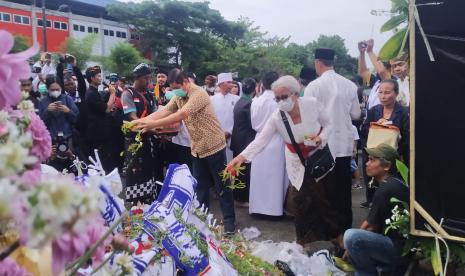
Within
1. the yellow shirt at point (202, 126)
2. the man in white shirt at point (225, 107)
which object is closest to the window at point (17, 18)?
the man in white shirt at point (225, 107)

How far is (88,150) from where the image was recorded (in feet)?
18.6

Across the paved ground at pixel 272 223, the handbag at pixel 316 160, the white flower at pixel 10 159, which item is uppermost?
the white flower at pixel 10 159

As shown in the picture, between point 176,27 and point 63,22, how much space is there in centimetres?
848

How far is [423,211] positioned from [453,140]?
0.46 meters

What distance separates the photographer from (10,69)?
27.8 inches

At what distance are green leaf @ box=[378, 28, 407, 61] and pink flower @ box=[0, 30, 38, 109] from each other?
272 cm

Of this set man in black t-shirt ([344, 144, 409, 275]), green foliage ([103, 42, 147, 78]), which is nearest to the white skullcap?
man in black t-shirt ([344, 144, 409, 275])

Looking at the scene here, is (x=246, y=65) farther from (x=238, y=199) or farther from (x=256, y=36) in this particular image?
(x=238, y=199)

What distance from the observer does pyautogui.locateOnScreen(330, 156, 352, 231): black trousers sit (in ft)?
14.5

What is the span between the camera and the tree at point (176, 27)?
3528cm

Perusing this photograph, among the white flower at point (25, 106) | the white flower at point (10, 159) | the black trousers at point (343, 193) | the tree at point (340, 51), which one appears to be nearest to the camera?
the white flower at point (10, 159)

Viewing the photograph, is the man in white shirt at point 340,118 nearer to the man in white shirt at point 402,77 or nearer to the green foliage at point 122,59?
the man in white shirt at point 402,77

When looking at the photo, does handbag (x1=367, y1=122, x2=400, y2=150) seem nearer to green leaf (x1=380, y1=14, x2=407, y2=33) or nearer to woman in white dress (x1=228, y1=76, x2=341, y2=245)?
woman in white dress (x1=228, y1=76, x2=341, y2=245)

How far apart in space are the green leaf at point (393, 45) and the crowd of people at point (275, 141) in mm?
824
